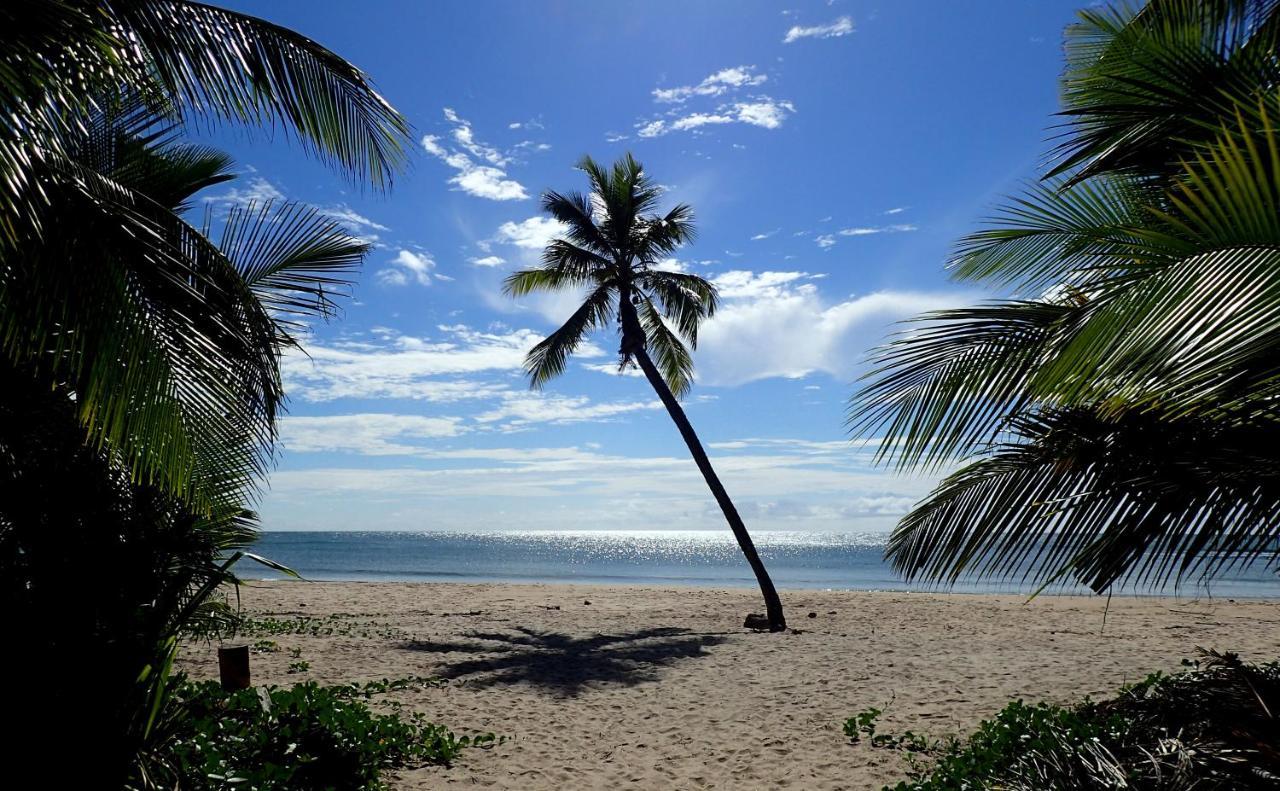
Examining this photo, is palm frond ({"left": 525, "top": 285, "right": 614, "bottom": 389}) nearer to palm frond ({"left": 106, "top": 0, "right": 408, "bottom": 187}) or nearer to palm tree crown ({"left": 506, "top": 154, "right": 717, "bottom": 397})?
palm tree crown ({"left": 506, "top": 154, "right": 717, "bottom": 397})

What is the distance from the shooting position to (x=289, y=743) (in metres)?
4.68

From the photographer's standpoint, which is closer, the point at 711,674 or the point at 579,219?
the point at 711,674

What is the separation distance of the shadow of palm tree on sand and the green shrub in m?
2.59

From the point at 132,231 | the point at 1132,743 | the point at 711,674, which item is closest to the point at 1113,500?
the point at 1132,743

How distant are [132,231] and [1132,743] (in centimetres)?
581

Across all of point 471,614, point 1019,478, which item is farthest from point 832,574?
point 1019,478

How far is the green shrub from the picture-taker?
13.2ft

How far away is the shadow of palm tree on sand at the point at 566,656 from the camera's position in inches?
346

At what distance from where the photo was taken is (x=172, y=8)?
12.1ft

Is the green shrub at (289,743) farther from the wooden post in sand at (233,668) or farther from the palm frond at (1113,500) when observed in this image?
the palm frond at (1113,500)

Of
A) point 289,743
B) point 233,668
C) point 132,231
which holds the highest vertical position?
point 132,231

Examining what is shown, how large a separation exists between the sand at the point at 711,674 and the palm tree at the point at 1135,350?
3036 mm

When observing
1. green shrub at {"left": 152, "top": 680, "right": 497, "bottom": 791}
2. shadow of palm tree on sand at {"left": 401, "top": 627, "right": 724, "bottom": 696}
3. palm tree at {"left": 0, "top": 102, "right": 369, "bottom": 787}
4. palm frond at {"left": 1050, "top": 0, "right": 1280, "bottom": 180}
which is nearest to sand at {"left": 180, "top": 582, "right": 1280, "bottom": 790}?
shadow of palm tree on sand at {"left": 401, "top": 627, "right": 724, "bottom": 696}

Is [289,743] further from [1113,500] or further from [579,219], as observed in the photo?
[579,219]
